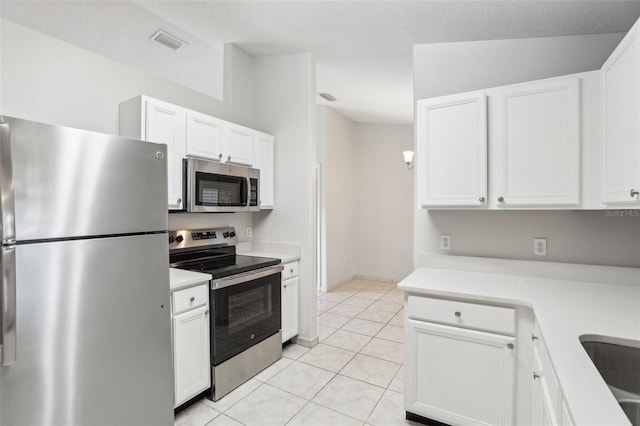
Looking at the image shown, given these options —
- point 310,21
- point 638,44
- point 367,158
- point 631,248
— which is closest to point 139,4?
point 310,21

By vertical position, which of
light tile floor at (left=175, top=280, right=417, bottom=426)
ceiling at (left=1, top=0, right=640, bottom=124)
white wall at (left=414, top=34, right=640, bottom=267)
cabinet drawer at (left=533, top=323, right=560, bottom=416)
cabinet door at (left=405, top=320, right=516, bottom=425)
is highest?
ceiling at (left=1, top=0, right=640, bottom=124)

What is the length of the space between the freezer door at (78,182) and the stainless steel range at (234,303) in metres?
0.77

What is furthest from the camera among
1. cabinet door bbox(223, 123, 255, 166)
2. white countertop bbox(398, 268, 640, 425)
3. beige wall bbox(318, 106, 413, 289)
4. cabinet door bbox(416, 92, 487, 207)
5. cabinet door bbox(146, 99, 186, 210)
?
beige wall bbox(318, 106, 413, 289)

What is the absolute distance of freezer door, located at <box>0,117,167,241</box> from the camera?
1.25 meters

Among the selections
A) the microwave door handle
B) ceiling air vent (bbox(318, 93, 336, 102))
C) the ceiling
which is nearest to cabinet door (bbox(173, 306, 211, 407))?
the microwave door handle

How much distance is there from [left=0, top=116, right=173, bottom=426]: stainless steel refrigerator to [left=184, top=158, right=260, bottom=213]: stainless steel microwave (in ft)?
2.02

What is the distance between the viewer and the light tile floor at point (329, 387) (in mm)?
2098

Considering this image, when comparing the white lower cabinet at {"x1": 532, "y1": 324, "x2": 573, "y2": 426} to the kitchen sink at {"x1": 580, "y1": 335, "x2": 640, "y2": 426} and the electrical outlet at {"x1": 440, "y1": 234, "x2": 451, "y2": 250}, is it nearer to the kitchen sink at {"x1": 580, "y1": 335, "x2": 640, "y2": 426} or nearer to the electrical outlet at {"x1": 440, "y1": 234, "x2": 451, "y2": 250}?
the kitchen sink at {"x1": 580, "y1": 335, "x2": 640, "y2": 426}

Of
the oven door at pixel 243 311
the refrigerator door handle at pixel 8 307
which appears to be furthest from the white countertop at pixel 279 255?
the refrigerator door handle at pixel 8 307

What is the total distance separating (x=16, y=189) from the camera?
123 centimetres

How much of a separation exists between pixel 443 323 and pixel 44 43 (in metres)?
2.86

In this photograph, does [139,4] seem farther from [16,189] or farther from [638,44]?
[638,44]

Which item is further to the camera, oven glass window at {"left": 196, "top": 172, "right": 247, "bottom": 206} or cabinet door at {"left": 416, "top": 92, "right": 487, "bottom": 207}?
oven glass window at {"left": 196, "top": 172, "right": 247, "bottom": 206}

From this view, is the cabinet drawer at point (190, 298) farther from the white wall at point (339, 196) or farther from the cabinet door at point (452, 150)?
the white wall at point (339, 196)
